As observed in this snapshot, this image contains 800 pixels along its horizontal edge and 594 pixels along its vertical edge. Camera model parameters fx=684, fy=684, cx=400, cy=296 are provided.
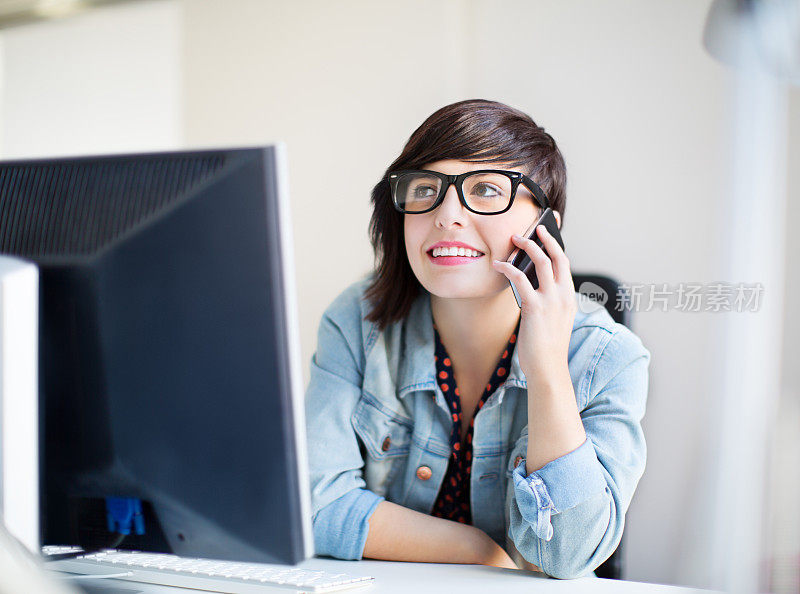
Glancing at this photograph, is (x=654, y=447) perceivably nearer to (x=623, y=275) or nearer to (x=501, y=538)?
(x=623, y=275)

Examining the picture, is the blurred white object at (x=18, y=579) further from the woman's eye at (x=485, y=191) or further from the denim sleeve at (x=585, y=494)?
the woman's eye at (x=485, y=191)

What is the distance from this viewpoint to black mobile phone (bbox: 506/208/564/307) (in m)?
1.12

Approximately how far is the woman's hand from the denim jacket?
0.12m

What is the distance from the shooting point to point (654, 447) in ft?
6.11

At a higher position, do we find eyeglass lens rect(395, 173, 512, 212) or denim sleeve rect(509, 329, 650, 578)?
eyeglass lens rect(395, 173, 512, 212)

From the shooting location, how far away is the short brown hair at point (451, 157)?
115cm

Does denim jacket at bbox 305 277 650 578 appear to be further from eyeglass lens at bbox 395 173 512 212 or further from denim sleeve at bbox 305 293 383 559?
eyeglass lens at bbox 395 173 512 212

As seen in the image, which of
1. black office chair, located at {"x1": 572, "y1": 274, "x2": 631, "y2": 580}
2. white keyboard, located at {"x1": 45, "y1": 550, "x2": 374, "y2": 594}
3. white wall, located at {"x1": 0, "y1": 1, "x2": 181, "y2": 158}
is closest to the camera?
white keyboard, located at {"x1": 45, "y1": 550, "x2": 374, "y2": 594}

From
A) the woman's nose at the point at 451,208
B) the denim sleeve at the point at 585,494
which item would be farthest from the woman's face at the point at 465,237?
the denim sleeve at the point at 585,494

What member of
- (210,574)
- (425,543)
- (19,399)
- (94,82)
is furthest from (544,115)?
(94,82)

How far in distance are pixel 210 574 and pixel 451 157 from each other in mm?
730

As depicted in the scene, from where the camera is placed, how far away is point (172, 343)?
1.93 feet

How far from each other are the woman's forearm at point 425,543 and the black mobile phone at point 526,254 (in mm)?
376

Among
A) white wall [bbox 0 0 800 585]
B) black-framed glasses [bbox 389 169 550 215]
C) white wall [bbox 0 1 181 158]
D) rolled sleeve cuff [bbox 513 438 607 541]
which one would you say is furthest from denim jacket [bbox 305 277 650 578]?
white wall [bbox 0 1 181 158]
